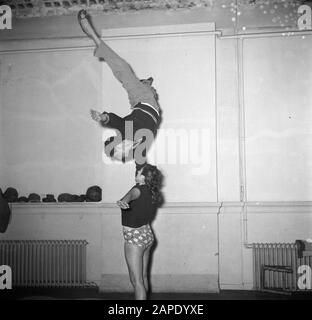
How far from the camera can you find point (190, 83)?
4059 millimetres

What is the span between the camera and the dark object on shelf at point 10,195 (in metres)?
4.23

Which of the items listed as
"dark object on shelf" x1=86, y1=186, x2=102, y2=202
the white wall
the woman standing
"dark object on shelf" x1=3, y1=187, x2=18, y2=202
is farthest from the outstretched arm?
"dark object on shelf" x1=3, y1=187, x2=18, y2=202

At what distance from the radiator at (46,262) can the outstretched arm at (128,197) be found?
1.50 metres

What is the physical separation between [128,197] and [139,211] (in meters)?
0.16

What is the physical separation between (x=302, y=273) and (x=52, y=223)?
2.83 metres

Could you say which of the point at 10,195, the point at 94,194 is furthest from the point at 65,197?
the point at 10,195

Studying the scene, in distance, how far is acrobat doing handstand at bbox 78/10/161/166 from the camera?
3.90 meters

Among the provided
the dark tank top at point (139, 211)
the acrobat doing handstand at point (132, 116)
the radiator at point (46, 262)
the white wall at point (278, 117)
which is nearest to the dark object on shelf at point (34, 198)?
the radiator at point (46, 262)

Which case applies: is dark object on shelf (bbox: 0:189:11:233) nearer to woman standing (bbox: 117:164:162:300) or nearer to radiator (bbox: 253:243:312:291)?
woman standing (bbox: 117:164:162:300)

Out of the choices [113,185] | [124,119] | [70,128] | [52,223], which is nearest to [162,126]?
[124,119]

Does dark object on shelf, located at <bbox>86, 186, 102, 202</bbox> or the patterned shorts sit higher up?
dark object on shelf, located at <bbox>86, 186, 102, 202</bbox>

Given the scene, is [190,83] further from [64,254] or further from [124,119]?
[64,254]

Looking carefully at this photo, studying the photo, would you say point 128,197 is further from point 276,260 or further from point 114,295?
point 276,260

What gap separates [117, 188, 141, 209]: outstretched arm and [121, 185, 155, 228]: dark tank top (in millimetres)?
50
